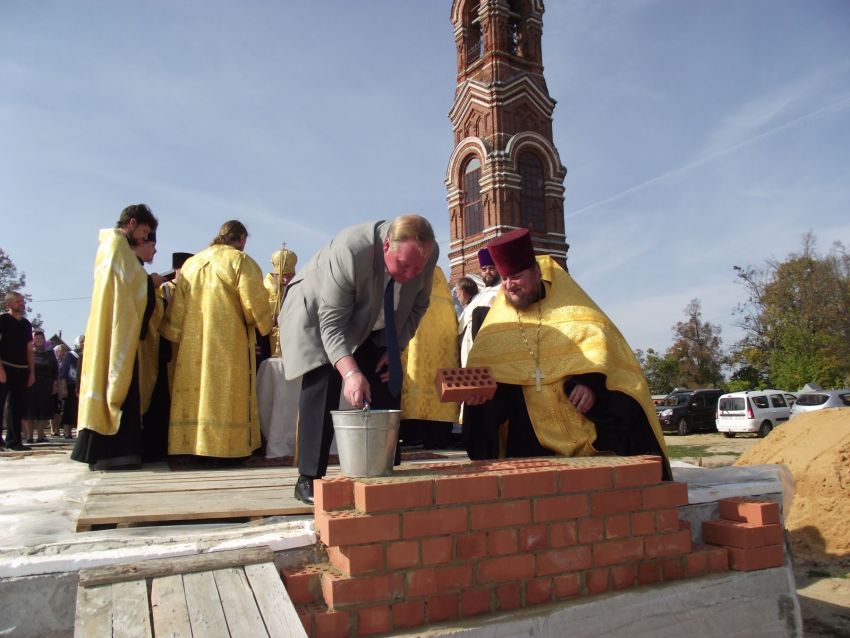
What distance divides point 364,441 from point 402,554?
432mm

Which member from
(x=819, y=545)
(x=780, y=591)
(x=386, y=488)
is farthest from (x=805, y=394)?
(x=386, y=488)

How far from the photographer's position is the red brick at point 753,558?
2.95 meters

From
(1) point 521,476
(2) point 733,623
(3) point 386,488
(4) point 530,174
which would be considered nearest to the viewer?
(3) point 386,488

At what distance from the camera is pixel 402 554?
7.52 ft

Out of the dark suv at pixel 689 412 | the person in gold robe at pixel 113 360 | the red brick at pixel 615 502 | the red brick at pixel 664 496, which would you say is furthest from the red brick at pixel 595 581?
the dark suv at pixel 689 412

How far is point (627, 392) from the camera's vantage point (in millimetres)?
3334

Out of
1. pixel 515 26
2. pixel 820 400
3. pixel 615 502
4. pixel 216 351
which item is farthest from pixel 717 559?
pixel 515 26

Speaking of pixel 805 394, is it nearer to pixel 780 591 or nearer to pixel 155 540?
pixel 780 591

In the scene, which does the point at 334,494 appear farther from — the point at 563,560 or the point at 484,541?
the point at 563,560

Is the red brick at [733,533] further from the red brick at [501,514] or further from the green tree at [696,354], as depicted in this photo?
the green tree at [696,354]

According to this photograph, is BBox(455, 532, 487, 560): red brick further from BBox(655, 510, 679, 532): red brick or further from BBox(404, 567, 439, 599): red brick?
BBox(655, 510, 679, 532): red brick

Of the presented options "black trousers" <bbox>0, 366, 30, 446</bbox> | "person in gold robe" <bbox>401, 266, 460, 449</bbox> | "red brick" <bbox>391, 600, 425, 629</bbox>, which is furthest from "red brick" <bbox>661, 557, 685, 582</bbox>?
"black trousers" <bbox>0, 366, 30, 446</bbox>

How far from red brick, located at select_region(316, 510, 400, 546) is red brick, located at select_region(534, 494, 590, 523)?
22.9 inches

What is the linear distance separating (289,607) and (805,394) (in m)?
23.9
